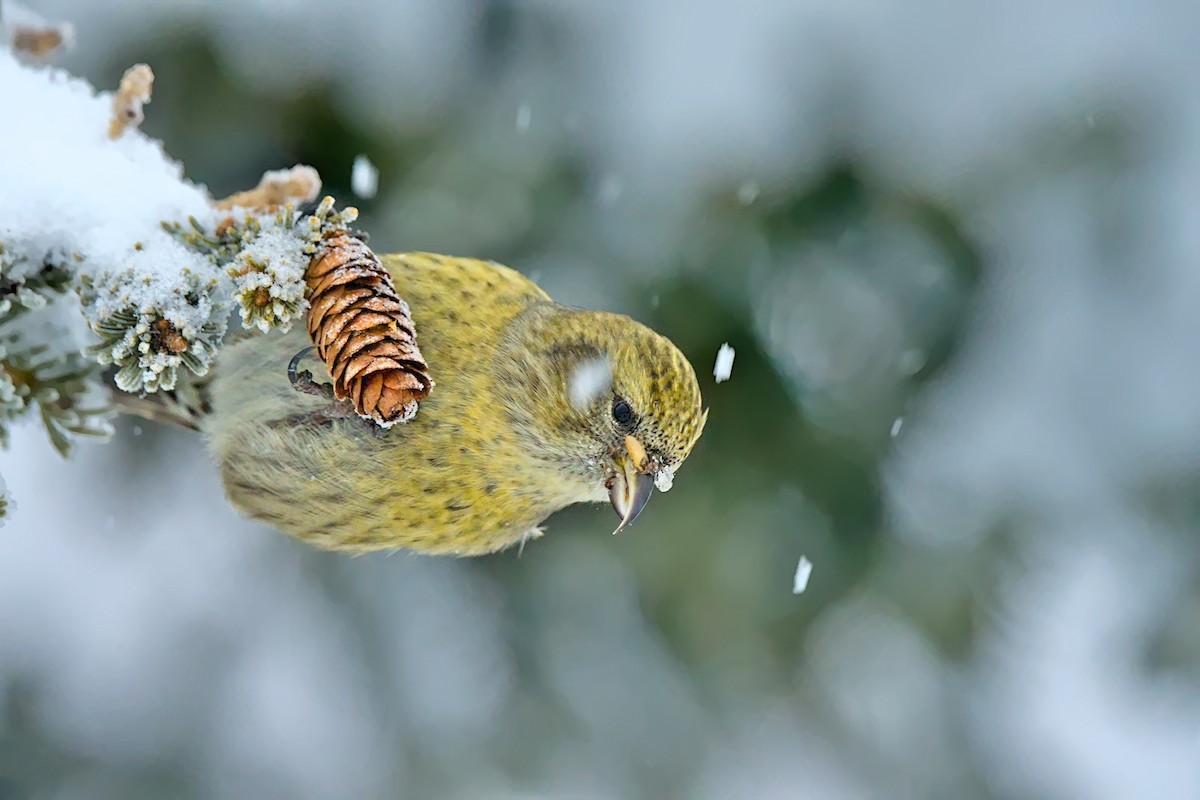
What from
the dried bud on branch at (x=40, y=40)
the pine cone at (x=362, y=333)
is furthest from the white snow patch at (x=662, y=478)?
the dried bud on branch at (x=40, y=40)

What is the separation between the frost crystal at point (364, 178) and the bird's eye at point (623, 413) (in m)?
1.38

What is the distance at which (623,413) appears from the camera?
5.97 ft

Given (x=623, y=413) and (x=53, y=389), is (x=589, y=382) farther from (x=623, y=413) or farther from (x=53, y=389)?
(x=53, y=389)

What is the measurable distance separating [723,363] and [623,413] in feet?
3.03

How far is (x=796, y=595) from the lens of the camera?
9.20ft

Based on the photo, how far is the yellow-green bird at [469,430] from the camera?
1.64m

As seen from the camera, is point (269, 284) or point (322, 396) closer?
point (269, 284)

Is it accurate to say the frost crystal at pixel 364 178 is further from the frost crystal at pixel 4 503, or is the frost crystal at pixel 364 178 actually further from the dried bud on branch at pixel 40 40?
the frost crystal at pixel 4 503

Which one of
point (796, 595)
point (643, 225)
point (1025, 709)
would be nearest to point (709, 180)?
point (643, 225)

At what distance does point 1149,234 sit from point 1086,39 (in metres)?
1.22

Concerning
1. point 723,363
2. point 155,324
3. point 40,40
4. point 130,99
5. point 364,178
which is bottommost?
point 155,324

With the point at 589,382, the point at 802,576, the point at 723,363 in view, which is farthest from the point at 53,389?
the point at 802,576

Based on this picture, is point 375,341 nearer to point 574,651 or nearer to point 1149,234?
point 574,651

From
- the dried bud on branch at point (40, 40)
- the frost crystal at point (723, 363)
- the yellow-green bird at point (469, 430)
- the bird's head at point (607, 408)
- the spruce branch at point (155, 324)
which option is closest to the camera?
the spruce branch at point (155, 324)
